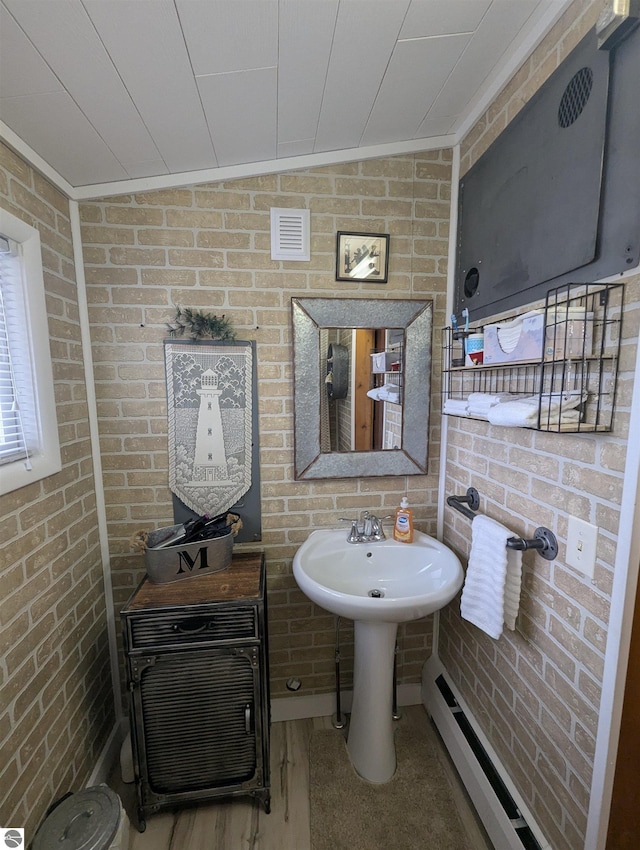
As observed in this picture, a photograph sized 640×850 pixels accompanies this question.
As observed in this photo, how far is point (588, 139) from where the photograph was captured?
84cm

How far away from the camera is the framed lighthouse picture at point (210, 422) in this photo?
56.7 inches

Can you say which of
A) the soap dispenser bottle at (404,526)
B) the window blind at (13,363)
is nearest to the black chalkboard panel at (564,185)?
the soap dispenser bottle at (404,526)

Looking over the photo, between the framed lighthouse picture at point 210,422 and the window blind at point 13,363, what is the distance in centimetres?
45

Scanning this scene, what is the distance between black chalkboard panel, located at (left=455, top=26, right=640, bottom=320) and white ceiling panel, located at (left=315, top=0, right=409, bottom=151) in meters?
0.45

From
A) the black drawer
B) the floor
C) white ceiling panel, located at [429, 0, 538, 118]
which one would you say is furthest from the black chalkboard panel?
the floor

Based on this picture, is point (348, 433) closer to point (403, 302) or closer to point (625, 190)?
point (403, 302)

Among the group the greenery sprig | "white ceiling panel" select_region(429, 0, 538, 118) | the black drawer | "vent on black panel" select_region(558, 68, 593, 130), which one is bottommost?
the black drawer

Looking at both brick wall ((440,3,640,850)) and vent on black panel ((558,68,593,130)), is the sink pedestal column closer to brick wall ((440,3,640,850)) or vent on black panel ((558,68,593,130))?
brick wall ((440,3,640,850))

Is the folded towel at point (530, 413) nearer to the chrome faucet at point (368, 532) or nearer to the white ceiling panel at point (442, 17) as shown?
the chrome faucet at point (368, 532)

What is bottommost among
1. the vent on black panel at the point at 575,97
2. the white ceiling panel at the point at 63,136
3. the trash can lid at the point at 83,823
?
the trash can lid at the point at 83,823

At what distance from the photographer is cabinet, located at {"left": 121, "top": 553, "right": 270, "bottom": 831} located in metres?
1.22

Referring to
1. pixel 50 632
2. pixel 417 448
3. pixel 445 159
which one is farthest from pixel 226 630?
pixel 445 159

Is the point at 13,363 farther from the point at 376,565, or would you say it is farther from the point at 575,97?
the point at 575,97

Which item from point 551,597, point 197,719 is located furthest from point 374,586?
point 197,719
